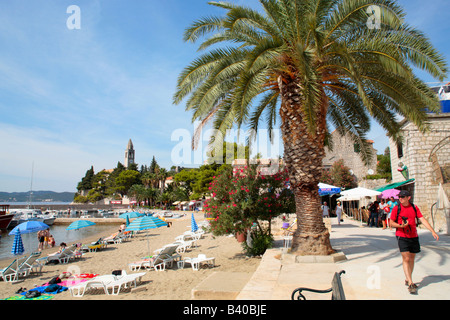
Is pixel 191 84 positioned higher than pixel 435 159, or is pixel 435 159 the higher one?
pixel 191 84

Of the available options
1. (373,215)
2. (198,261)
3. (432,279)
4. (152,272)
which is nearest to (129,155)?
(373,215)

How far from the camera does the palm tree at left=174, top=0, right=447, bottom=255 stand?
20.7 ft

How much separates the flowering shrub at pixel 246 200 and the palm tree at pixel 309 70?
2476mm

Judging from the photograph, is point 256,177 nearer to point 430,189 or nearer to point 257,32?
point 257,32

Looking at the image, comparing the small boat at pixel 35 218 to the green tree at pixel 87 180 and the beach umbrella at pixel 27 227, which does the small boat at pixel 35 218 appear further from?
the green tree at pixel 87 180

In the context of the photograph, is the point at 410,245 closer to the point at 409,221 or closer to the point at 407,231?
the point at 407,231

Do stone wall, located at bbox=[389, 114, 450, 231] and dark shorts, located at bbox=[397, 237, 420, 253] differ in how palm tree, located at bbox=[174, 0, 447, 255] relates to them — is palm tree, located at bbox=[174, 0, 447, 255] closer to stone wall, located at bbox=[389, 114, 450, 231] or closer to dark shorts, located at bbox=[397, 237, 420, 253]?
dark shorts, located at bbox=[397, 237, 420, 253]

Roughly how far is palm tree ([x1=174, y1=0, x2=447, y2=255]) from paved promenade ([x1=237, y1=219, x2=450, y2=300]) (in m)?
0.94

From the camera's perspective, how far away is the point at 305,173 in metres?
7.37

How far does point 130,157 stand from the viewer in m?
146

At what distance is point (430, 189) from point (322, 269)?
11672 millimetres

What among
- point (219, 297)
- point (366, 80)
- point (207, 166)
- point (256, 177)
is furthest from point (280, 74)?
point (207, 166)

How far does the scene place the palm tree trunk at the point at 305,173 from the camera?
734 centimetres

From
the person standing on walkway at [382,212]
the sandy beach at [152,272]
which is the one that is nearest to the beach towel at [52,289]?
the sandy beach at [152,272]
